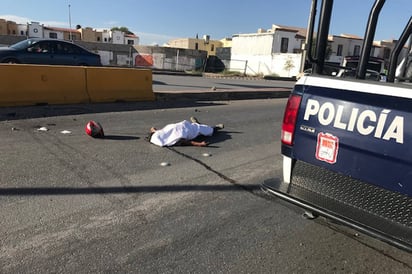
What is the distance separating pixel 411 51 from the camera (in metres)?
3.85

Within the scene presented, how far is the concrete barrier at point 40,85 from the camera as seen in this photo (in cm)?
853

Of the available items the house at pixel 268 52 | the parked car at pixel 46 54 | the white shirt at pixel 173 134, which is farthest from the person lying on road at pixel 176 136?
the house at pixel 268 52

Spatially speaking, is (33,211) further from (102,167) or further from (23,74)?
(23,74)

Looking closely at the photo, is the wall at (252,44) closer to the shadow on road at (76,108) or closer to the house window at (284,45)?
the house window at (284,45)

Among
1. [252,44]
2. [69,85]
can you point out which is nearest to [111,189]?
[69,85]

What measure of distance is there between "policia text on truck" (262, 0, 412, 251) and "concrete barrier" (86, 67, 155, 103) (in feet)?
25.0

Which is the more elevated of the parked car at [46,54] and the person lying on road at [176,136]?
the parked car at [46,54]

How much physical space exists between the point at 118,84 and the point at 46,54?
5.06m

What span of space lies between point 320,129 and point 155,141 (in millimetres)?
3836

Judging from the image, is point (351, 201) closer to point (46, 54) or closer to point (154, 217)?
point (154, 217)

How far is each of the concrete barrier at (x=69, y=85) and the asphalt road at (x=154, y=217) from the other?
249 centimetres

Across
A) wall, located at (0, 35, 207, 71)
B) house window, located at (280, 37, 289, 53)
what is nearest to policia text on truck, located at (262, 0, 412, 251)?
wall, located at (0, 35, 207, 71)

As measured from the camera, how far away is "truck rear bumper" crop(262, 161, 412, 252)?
2.64m

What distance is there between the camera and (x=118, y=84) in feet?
34.6
